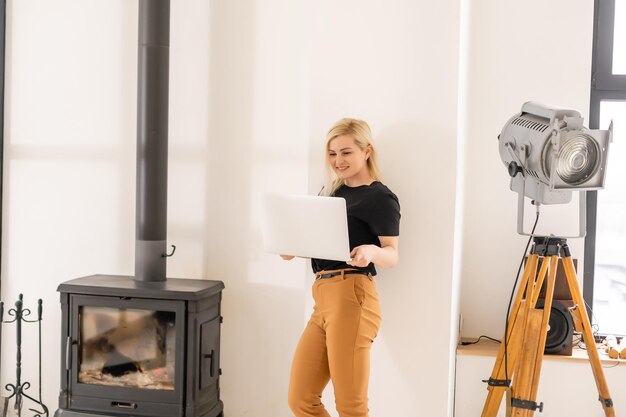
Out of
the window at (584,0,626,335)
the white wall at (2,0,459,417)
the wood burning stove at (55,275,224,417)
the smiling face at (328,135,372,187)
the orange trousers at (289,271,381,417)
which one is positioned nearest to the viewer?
the orange trousers at (289,271,381,417)

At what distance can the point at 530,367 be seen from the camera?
3.07 meters

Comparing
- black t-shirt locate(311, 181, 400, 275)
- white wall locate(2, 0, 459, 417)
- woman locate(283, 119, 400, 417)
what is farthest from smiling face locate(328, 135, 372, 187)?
white wall locate(2, 0, 459, 417)

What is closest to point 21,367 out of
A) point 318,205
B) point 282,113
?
→ point 282,113

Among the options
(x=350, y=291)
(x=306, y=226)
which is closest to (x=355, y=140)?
(x=306, y=226)

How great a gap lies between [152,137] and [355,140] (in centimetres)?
113

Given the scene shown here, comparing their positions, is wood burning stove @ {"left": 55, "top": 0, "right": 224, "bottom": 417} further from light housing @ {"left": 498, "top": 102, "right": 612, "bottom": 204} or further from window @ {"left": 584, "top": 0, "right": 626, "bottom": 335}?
window @ {"left": 584, "top": 0, "right": 626, "bottom": 335}

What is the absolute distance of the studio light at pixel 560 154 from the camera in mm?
2799

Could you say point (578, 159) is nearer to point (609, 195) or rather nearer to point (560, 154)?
point (560, 154)

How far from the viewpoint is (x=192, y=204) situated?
3840 mm

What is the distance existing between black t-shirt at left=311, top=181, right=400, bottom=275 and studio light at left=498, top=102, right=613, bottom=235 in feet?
1.81

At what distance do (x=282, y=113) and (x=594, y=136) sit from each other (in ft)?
4.93

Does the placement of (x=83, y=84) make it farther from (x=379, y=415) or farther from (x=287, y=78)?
(x=379, y=415)

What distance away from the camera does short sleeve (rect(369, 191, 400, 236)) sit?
288 centimetres

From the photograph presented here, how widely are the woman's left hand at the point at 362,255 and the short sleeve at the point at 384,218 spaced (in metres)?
0.12
